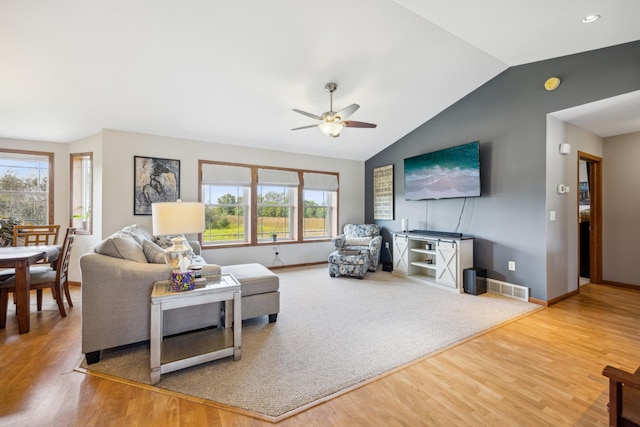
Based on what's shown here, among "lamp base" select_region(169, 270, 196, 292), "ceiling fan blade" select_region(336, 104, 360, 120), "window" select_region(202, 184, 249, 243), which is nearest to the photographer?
"lamp base" select_region(169, 270, 196, 292)

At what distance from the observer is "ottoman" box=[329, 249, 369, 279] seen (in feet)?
15.6

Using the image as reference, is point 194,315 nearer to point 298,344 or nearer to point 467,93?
point 298,344

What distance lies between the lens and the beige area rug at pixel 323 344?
6.17 feet

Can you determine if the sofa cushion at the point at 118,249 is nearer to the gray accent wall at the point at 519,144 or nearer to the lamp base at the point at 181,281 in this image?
the lamp base at the point at 181,281

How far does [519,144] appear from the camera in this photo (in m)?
3.83

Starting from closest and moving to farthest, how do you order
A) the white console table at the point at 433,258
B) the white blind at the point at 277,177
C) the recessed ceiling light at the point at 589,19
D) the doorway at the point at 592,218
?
the recessed ceiling light at the point at 589,19
the white console table at the point at 433,258
the doorway at the point at 592,218
the white blind at the point at 277,177

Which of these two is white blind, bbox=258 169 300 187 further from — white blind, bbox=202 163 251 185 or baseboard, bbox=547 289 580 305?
baseboard, bbox=547 289 580 305

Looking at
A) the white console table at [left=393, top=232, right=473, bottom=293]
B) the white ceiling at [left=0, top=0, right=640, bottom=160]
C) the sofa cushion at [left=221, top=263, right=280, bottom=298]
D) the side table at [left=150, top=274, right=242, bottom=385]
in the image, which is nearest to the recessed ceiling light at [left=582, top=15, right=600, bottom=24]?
the white ceiling at [left=0, top=0, right=640, bottom=160]

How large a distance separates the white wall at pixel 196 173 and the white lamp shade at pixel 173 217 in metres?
2.63

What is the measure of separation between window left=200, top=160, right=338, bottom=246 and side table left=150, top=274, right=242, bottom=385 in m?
2.79

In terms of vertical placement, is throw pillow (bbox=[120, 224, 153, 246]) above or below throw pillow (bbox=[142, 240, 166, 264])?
above

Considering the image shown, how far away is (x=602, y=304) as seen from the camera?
3.57 m

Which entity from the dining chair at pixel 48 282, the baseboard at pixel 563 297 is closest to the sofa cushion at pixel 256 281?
the dining chair at pixel 48 282

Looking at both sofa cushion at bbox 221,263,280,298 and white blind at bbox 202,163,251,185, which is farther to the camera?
white blind at bbox 202,163,251,185
